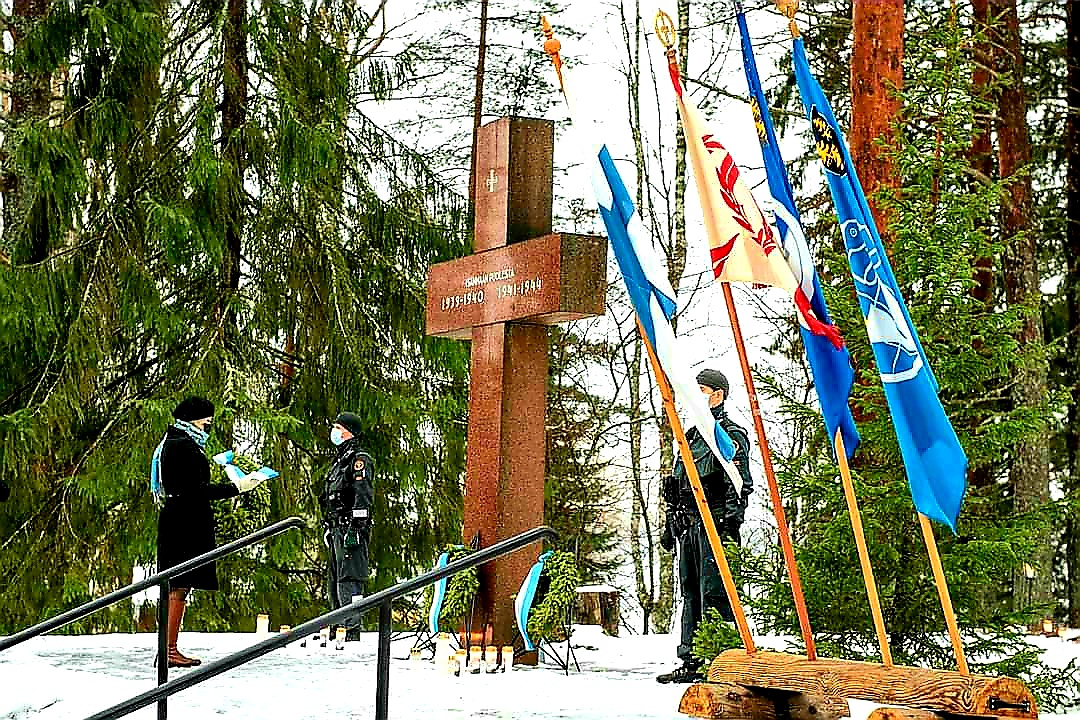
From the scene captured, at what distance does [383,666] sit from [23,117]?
43.0ft

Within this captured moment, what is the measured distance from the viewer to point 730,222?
22.2ft

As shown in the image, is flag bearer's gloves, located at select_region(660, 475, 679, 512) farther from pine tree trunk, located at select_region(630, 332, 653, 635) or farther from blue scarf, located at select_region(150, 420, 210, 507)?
Answer: pine tree trunk, located at select_region(630, 332, 653, 635)

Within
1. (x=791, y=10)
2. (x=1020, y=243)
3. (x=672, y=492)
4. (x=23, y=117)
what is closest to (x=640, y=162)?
(x=1020, y=243)

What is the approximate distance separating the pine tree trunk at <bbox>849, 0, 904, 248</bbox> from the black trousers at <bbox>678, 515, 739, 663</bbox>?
297 centimetres

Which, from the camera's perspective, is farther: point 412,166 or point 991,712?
point 412,166

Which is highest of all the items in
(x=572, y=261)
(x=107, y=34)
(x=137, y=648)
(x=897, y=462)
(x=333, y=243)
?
(x=107, y=34)

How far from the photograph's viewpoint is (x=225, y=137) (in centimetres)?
1568

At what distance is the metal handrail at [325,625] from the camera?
16.3ft

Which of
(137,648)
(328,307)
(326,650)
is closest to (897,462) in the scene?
(326,650)

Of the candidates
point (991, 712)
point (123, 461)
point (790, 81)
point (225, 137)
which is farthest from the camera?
point (790, 81)

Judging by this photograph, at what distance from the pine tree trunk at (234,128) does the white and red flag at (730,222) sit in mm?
9515

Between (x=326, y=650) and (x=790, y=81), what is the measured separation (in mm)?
10155

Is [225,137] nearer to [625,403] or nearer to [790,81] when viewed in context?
[790,81]

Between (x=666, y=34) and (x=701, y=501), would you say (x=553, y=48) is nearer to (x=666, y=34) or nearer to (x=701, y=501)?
(x=666, y=34)
